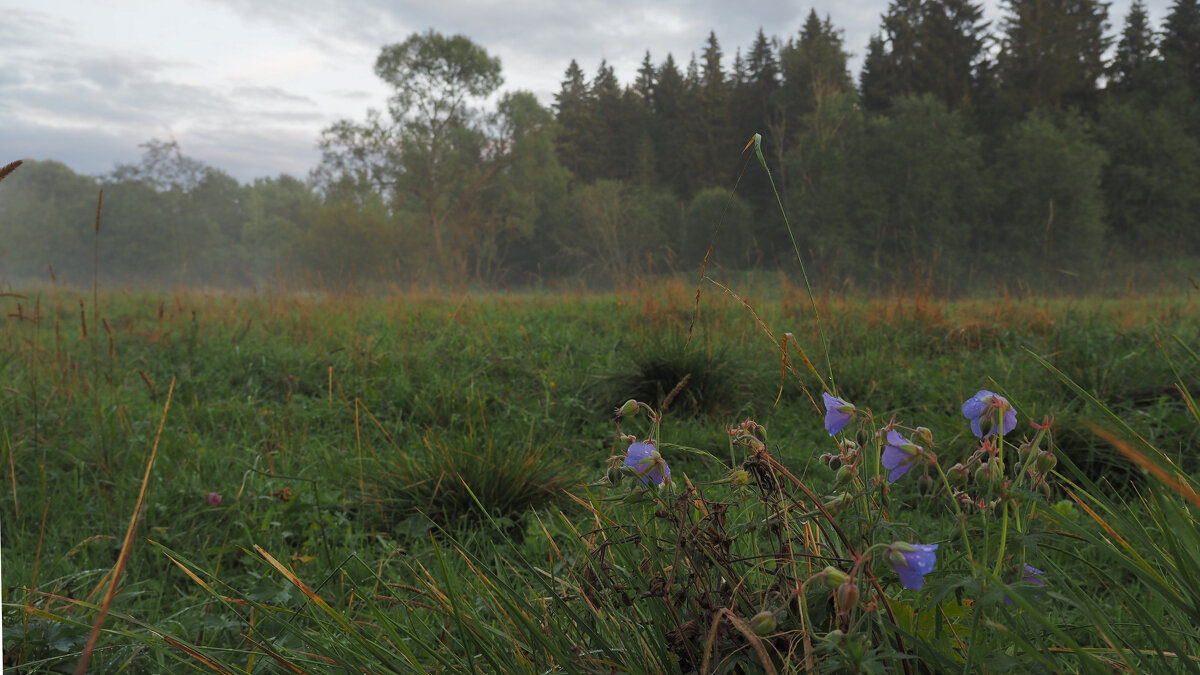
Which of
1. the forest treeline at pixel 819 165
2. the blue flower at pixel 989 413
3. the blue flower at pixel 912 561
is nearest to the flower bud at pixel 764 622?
the blue flower at pixel 912 561

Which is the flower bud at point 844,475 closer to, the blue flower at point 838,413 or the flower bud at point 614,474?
the blue flower at point 838,413

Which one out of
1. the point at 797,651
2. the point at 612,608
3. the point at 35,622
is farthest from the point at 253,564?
the point at 797,651

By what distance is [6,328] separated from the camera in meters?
4.62

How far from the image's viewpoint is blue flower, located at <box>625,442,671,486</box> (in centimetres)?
94

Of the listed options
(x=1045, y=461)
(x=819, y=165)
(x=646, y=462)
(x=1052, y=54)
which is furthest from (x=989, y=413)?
(x=1052, y=54)

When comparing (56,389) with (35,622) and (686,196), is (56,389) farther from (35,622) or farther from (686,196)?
(686,196)

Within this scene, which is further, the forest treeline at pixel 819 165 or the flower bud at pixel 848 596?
the forest treeline at pixel 819 165

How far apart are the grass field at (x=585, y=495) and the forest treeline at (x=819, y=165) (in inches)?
647

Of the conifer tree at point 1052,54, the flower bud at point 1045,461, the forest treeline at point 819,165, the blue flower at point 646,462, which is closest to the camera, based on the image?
the flower bud at point 1045,461

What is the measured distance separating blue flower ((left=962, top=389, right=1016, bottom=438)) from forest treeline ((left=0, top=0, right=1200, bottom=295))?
20355mm

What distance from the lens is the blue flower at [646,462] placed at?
94cm

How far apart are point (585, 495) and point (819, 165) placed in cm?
2804

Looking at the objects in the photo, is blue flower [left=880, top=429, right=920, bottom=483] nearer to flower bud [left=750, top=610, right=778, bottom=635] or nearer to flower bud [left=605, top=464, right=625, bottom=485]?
flower bud [left=750, top=610, right=778, bottom=635]

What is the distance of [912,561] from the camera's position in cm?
68
